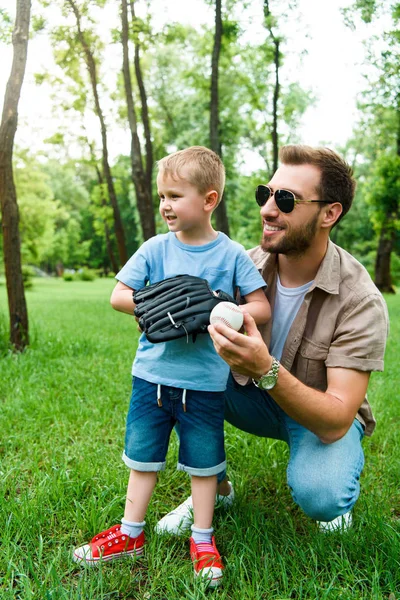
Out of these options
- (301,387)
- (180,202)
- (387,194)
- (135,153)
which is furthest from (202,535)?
(387,194)

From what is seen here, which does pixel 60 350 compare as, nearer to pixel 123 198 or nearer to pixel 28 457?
pixel 28 457

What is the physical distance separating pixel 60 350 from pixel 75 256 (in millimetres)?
51849

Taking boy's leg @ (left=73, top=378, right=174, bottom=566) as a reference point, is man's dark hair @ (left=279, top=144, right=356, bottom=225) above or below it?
above

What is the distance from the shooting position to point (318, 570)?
2.19 metres

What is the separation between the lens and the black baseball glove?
212cm

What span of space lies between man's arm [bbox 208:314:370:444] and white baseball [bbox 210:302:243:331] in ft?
0.16

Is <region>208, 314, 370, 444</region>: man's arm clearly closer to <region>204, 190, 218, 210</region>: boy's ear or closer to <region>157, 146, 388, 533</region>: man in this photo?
<region>157, 146, 388, 533</region>: man

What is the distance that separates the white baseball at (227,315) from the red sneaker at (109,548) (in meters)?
1.03

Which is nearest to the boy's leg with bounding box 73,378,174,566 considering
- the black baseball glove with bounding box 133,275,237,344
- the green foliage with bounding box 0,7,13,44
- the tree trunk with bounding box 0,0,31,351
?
the black baseball glove with bounding box 133,275,237,344

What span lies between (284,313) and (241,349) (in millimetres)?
870

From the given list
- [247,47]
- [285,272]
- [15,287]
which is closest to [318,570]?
[285,272]

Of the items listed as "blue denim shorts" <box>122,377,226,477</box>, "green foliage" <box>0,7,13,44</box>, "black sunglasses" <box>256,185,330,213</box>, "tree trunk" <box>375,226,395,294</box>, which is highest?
"green foliage" <box>0,7,13,44</box>

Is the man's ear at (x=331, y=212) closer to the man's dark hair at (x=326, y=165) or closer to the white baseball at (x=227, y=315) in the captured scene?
the man's dark hair at (x=326, y=165)

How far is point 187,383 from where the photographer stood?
2246mm
